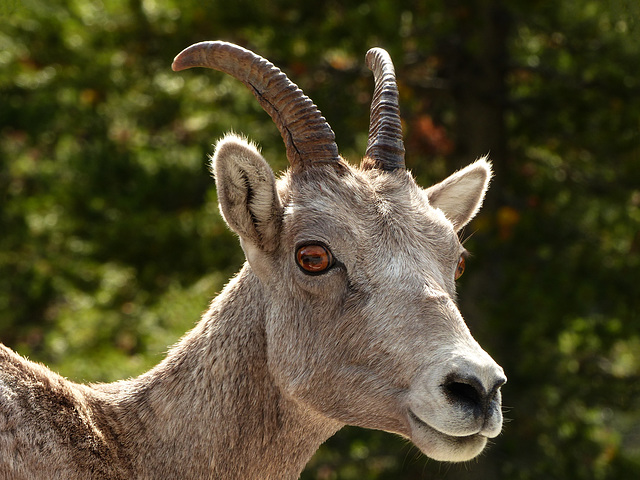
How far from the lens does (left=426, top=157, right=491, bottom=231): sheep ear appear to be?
520cm

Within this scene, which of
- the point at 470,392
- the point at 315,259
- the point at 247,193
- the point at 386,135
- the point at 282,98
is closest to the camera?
the point at 470,392

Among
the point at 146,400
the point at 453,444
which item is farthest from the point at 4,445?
the point at 453,444

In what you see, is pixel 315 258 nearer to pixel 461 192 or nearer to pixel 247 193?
pixel 247 193

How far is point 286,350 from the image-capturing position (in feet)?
14.1

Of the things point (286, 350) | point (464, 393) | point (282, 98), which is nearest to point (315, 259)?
point (286, 350)

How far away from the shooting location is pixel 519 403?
11.6m

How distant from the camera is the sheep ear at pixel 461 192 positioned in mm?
5203

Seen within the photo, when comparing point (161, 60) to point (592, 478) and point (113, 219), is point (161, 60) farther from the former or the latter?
point (592, 478)

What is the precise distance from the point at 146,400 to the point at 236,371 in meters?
0.54

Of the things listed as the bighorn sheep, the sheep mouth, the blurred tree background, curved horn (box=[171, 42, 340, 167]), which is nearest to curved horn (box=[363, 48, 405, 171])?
the bighorn sheep

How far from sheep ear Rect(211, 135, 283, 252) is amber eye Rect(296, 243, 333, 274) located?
0.81ft

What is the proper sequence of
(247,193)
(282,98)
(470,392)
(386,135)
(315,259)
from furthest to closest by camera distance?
(386,135) → (282,98) → (247,193) → (315,259) → (470,392)

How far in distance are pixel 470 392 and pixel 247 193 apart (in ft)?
5.16

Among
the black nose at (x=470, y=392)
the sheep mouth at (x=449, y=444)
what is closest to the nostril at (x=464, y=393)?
the black nose at (x=470, y=392)
